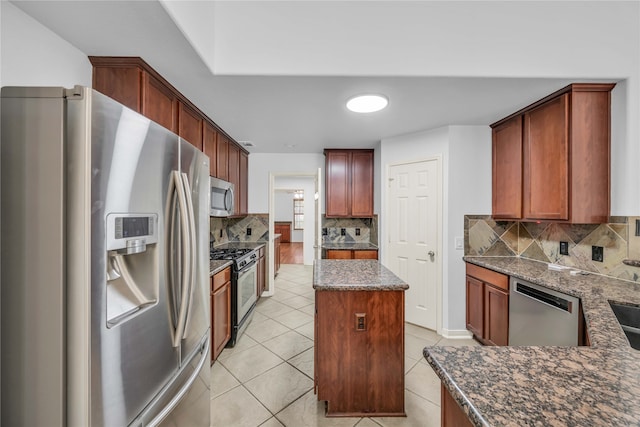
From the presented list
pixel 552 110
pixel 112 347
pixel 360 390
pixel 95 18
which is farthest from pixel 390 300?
pixel 95 18

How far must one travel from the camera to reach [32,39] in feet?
4.05

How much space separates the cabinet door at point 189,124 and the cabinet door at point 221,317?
4.64ft

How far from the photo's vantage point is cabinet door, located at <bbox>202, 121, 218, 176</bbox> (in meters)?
2.57

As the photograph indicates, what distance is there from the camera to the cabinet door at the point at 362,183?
3.88m

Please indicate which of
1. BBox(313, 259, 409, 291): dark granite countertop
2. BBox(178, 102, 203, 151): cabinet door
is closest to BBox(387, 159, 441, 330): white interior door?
BBox(313, 259, 409, 291): dark granite countertop

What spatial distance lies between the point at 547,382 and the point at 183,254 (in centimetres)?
137

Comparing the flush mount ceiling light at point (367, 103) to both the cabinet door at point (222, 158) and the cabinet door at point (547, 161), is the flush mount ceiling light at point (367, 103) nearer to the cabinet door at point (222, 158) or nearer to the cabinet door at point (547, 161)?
the cabinet door at point (547, 161)

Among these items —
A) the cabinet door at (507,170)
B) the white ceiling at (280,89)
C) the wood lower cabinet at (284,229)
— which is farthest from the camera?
the wood lower cabinet at (284,229)

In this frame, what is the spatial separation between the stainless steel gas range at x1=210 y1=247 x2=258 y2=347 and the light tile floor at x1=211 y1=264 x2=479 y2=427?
5.7 inches

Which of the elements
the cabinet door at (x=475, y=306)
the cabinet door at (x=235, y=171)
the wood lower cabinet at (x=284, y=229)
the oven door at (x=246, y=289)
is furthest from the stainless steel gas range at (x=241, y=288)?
the wood lower cabinet at (x=284, y=229)

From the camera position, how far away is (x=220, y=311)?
2322 mm

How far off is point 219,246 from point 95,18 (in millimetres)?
2980

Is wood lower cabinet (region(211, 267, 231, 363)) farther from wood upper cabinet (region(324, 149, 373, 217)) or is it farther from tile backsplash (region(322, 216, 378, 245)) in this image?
tile backsplash (region(322, 216, 378, 245))

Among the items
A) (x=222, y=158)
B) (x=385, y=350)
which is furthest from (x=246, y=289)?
(x=385, y=350)
